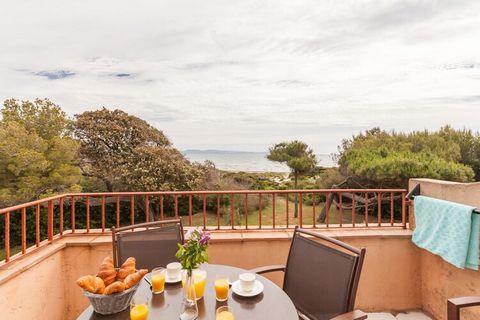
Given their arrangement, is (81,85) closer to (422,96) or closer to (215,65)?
(215,65)

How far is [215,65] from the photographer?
7695mm

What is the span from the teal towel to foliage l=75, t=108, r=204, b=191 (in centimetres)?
799

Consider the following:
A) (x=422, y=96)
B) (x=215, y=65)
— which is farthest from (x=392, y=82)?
(x=215, y=65)

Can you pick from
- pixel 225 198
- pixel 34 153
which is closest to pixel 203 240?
pixel 34 153

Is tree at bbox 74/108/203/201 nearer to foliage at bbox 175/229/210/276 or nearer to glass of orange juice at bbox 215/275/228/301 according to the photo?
Result: glass of orange juice at bbox 215/275/228/301

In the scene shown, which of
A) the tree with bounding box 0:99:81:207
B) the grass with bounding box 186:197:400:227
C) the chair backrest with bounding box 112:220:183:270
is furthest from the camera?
the grass with bounding box 186:197:400:227

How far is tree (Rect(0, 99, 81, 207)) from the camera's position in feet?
29.1

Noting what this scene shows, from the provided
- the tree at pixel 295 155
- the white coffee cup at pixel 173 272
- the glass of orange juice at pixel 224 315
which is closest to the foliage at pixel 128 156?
the tree at pixel 295 155

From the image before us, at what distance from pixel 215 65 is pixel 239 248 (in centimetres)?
587

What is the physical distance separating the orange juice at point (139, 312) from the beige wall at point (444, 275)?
9.03 feet

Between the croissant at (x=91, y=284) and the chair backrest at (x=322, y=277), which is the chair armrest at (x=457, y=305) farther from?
the croissant at (x=91, y=284)

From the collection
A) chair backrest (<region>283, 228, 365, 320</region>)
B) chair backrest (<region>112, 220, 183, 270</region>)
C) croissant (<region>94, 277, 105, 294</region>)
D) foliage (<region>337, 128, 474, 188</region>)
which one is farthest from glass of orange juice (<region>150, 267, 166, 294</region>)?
foliage (<region>337, 128, 474, 188</region>)

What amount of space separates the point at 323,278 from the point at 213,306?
2.29ft

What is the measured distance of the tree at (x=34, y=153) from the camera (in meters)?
8.87
